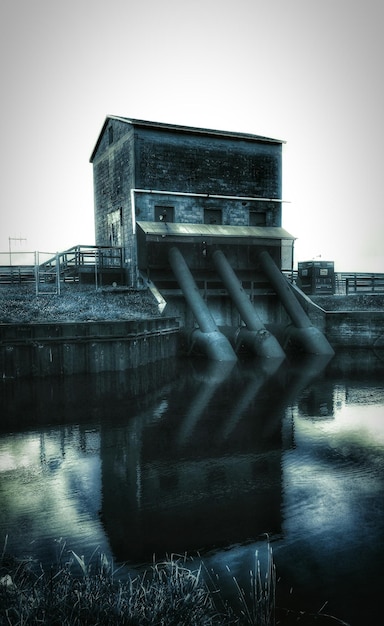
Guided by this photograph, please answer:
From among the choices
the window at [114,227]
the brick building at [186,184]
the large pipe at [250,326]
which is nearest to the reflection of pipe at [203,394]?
the large pipe at [250,326]

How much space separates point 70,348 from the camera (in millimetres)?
16109

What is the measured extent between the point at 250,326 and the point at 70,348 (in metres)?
9.74

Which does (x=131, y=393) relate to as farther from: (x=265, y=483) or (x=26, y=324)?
A: (x=265, y=483)

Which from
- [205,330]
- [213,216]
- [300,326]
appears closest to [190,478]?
[205,330]

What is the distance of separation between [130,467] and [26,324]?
870 centimetres

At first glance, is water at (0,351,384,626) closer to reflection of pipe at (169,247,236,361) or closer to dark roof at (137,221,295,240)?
reflection of pipe at (169,247,236,361)

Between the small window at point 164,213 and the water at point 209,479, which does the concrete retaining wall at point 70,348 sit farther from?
the small window at point 164,213

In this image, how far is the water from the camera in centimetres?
546

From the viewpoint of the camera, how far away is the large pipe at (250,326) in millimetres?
21656

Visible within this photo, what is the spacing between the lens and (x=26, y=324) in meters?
15.5

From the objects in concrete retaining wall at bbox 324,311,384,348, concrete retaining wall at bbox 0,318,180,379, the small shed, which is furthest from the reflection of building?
the small shed

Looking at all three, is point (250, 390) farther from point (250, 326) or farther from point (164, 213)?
point (164, 213)

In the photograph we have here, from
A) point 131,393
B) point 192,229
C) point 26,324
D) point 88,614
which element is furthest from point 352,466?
point 192,229

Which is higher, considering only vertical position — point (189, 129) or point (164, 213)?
point (189, 129)
